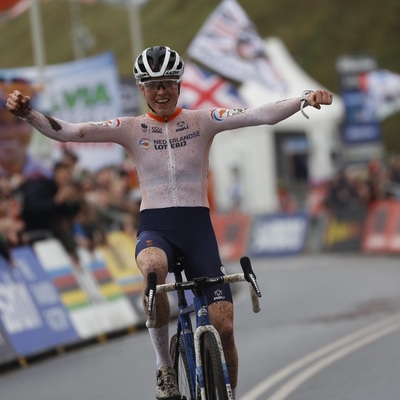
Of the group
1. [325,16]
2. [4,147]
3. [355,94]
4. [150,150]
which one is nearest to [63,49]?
[325,16]

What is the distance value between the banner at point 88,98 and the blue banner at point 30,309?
295 inches

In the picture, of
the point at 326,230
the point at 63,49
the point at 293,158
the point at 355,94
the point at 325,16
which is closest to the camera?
the point at 326,230

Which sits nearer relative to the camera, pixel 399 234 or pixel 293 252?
pixel 399 234

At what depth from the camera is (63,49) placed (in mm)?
173750

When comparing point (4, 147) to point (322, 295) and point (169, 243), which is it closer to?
point (322, 295)

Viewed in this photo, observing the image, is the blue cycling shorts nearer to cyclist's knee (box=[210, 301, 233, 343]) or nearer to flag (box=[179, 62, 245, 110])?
cyclist's knee (box=[210, 301, 233, 343])

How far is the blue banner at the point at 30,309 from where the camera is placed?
13.4 m

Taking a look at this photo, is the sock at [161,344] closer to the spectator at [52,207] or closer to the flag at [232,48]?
the spectator at [52,207]

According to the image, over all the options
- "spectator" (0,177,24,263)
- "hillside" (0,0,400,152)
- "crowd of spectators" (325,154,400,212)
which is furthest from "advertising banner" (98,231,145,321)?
"hillside" (0,0,400,152)

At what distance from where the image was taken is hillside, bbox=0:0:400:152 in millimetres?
124750

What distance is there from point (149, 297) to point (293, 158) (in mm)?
41209

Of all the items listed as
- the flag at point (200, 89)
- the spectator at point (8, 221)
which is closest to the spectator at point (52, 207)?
Answer: the spectator at point (8, 221)

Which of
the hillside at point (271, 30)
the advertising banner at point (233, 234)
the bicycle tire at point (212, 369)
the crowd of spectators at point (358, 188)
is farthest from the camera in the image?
the hillside at point (271, 30)

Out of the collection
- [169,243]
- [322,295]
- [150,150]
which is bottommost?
[322,295]
